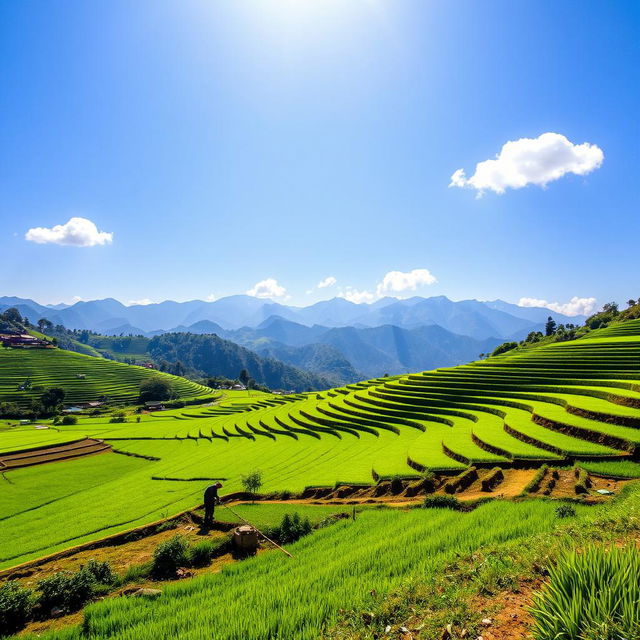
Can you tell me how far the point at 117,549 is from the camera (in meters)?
12.2

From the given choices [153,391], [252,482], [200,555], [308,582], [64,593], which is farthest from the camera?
[153,391]

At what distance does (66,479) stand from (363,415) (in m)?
28.7

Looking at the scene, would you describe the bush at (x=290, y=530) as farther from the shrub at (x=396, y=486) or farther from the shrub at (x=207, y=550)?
the shrub at (x=396, y=486)

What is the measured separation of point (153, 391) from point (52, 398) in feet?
81.6

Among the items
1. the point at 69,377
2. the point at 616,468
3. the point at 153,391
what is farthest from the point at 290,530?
the point at 69,377

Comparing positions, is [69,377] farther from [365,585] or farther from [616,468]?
[616,468]

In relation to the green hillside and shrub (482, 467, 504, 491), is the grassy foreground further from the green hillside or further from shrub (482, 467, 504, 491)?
the green hillside

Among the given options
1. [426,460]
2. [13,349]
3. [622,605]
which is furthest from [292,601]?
[13,349]

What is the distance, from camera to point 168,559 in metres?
9.53

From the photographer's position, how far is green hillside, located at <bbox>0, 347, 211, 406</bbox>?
92875mm

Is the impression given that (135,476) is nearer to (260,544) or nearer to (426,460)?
(260,544)

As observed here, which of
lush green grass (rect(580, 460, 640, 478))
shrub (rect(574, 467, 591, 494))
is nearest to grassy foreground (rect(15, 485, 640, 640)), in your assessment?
shrub (rect(574, 467, 591, 494))

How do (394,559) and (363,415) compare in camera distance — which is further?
(363,415)

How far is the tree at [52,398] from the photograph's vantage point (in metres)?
82.5
